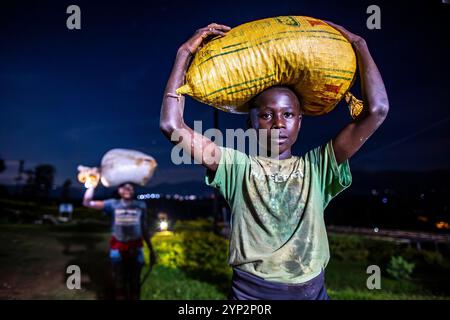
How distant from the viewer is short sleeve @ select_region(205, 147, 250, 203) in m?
1.86

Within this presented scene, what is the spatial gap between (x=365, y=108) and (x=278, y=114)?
1.50ft

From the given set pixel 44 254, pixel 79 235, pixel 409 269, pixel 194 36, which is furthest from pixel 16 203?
pixel 194 36

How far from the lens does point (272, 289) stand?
170cm

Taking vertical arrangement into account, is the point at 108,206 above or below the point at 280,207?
below

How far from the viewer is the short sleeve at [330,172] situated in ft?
6.04

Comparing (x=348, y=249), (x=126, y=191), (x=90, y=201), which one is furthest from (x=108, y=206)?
(x=348, y=249)

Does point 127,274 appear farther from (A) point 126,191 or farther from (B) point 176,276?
(B) point 176,276

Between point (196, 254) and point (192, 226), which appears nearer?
point (196, 254)

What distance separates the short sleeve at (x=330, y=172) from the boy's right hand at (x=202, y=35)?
87 cm

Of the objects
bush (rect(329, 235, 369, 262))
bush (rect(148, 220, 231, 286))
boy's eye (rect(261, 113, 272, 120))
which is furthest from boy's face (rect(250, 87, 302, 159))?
bush (rect(329, 235, 369, 262))

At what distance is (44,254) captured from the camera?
36.0ft

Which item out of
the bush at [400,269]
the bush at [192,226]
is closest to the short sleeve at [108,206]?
the bush at [192,226]

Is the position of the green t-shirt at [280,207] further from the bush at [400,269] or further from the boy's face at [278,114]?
the bush at [400,269]

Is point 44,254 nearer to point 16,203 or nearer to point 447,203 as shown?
point 447,203
